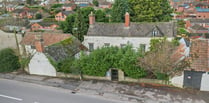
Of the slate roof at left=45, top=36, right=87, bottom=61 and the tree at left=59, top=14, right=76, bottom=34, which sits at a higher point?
the tree at left=59, top=14, right=76, bottom=34

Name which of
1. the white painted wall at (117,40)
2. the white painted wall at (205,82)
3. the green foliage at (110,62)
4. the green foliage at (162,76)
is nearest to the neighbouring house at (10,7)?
the white painted wall at (117,40)

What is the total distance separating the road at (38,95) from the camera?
18906mm

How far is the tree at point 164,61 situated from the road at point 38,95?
6.02 metres

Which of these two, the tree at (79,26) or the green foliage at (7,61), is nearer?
the green foliage at (7,61)

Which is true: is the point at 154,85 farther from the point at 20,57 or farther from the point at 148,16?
the point at 148,16

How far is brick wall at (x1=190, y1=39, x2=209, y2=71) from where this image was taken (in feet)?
64.8

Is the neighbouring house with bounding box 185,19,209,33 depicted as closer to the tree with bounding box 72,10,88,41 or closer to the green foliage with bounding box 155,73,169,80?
the tree with bounding box 72,10,88,41

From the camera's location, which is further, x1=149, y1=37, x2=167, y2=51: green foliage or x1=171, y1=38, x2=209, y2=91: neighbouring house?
x1=149, y1=37, x2=167, y2=51: green foliage

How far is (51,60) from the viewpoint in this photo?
23984mm

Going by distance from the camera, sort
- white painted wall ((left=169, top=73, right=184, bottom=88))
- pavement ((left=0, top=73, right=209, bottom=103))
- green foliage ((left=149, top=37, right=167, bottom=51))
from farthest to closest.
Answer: green foliage ((left=149, top=37, right=167, bottom=51)) < white painted wall ((left=169, top=73, right=184, bottom=88)) < pavement ((left=0, top=73, right=209, bottom=103))

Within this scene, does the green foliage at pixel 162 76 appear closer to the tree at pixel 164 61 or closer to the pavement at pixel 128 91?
the tree at pixel 164 61

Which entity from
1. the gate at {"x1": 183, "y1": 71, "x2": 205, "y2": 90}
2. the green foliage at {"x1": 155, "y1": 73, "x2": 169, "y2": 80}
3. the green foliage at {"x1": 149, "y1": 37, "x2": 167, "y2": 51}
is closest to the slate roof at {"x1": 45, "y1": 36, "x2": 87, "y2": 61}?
the green foliage at {"x1": 149, "y1": 37, "x2": 167, "y2": 51}

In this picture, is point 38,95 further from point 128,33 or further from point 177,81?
point 128,33

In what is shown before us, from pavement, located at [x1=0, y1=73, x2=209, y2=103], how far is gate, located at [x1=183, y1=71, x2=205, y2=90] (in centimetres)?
59
